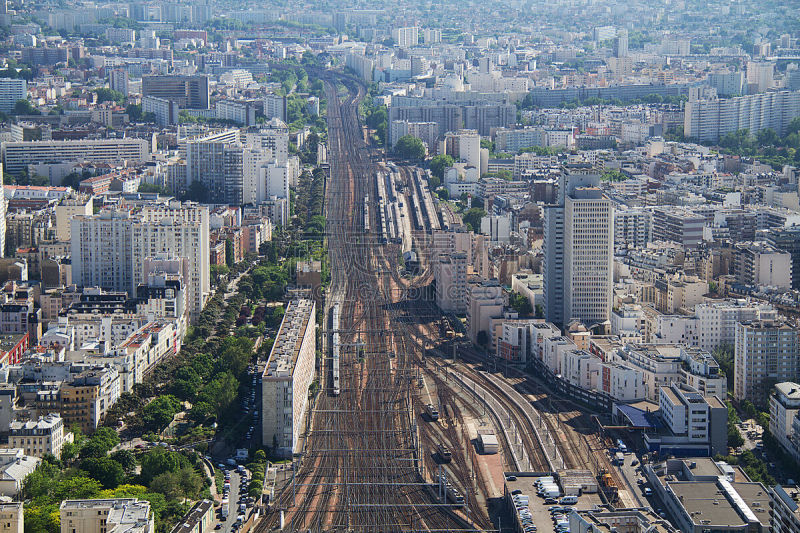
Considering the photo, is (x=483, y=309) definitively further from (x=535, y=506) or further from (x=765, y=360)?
(x=535, y=506)

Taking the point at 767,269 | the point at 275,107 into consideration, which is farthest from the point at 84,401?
the point at 275,107

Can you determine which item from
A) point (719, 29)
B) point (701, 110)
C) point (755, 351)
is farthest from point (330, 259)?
point (719, 29)

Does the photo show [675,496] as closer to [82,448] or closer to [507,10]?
[82,448]

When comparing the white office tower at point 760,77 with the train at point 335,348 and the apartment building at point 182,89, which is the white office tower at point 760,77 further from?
the train at point 335,348

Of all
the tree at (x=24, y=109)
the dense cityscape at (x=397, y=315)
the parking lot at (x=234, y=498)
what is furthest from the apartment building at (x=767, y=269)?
the tree at (x=24, y=109)

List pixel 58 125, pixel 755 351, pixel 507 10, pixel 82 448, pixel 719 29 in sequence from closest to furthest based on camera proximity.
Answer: pixel 82 448 → pixel 755 351 → pixel 58 125 → pixel 719 29 → pixel 507 10

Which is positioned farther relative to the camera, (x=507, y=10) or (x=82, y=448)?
(x=507, y=10)

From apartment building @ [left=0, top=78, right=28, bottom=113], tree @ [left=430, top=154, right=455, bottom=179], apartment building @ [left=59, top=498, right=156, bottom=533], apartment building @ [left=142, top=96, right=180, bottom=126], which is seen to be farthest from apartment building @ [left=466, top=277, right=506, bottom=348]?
apartment building @ [left=0, top=78, right=28, bottom=113]
